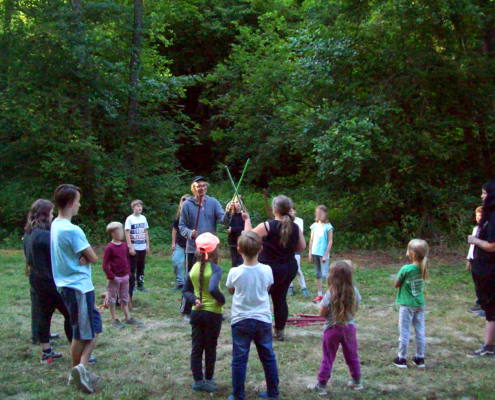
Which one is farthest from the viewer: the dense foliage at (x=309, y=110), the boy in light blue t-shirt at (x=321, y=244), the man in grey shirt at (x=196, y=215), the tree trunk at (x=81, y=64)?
the tree trunk at (x=81, y=64)

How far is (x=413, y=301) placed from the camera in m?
5.07

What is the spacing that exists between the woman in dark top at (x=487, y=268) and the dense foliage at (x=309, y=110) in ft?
20.7

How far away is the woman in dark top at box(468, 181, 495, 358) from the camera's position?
17.6 feet

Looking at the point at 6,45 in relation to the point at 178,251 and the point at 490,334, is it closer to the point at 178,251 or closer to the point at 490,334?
the point at 178,251

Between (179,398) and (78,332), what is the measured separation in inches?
39.4

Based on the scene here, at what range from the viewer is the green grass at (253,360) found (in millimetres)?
4543

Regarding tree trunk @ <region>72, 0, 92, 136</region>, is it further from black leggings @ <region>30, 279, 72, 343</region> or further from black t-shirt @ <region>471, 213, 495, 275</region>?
black t-shirt @ <region>471, 213, 495, 275</region>

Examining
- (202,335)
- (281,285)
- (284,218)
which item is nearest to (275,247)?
(284,218)

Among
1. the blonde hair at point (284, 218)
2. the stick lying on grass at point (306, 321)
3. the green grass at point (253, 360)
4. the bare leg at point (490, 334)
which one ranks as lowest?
the green grass at point (253, 360)

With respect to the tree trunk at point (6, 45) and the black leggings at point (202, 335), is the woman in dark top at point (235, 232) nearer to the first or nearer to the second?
→ the black leggings at point (202, 335)

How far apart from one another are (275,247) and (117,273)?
90.3 inches

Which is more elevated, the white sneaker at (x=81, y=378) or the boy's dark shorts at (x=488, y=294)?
the boy's dark shorts at (x=488, y=294)

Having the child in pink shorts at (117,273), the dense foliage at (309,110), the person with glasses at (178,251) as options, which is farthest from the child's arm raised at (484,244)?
the dense foliage at (309,110)

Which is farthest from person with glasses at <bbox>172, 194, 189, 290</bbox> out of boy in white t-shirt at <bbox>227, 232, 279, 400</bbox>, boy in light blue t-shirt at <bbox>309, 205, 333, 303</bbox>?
boy in white t-shirt at <bbox>227, 232, 279, 400</bbox>
